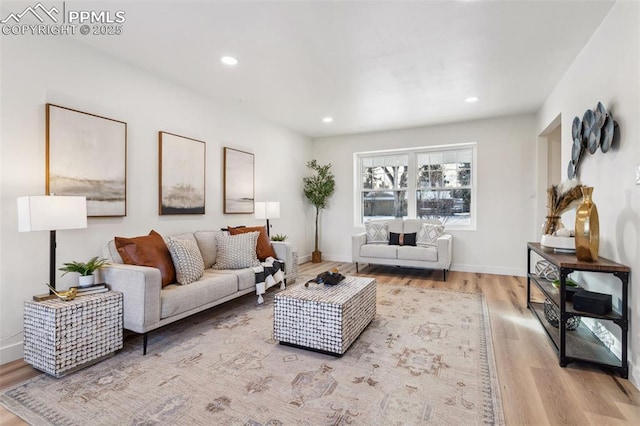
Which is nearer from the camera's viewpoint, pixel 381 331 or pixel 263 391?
pixel 263 391

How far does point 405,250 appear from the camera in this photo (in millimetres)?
4965

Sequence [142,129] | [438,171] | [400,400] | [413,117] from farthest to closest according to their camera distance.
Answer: [438,171] → [413,117] → [142,129] → [400,400]

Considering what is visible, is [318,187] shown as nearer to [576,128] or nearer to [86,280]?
[576,128]

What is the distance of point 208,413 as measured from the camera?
172cm

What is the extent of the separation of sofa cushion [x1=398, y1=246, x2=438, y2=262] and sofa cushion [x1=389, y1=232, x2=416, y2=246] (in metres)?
0.27

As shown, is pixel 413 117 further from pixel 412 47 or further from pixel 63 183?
pixel 63 183

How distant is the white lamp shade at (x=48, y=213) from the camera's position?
2.09 metres

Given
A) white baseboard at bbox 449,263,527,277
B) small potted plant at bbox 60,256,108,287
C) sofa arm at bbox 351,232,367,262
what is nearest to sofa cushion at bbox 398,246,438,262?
sofa arm at bbox 351,232,367,262

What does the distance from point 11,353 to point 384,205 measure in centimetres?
545

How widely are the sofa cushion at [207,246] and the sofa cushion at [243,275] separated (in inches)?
6.4

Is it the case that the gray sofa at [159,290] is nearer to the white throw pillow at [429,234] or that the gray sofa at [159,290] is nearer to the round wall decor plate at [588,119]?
the white throw pillow at [429,234]

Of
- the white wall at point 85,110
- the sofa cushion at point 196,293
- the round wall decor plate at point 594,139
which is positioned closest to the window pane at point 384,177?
the white wall at point 85,110

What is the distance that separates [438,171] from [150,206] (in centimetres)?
471

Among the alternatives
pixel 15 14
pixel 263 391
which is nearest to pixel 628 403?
pixel 263 391
